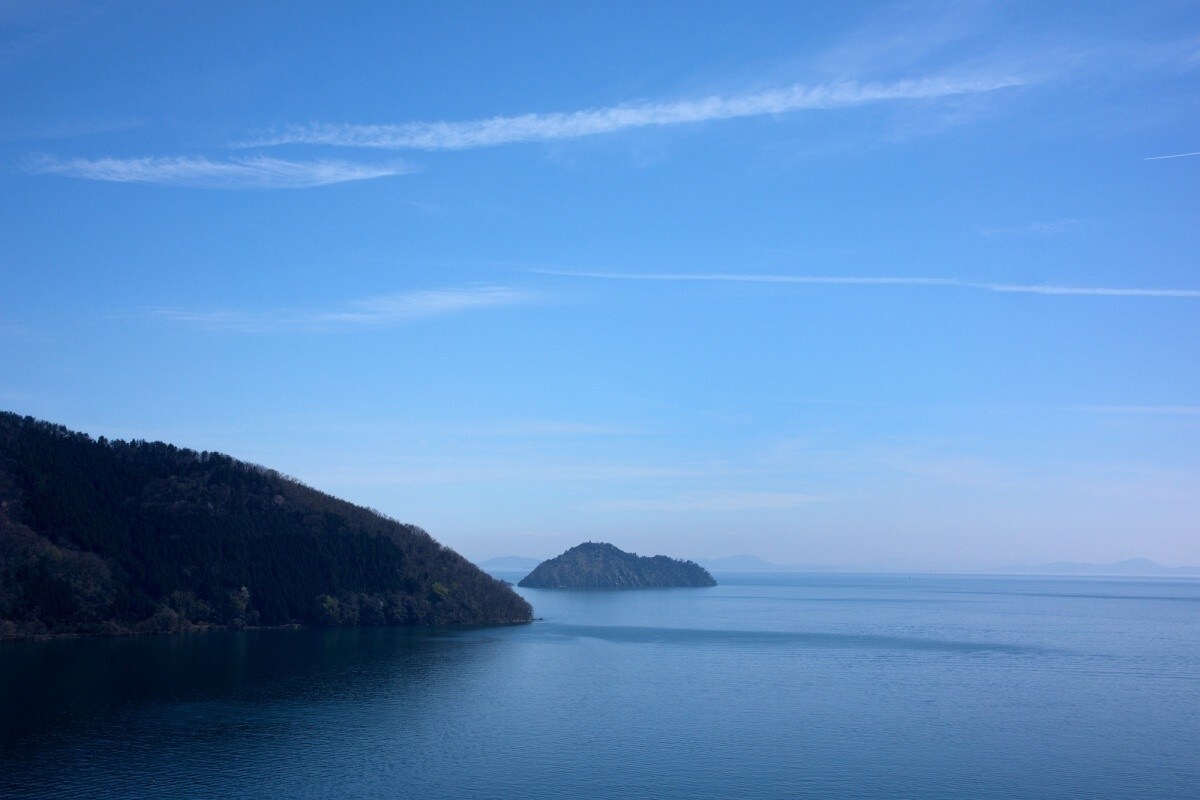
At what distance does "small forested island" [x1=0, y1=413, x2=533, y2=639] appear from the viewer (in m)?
99.8

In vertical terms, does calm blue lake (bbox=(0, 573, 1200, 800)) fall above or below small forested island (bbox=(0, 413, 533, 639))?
below

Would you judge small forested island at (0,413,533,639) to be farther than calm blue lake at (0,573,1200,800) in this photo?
Yes

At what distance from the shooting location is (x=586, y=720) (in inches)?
2426

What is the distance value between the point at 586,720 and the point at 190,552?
72.7 m

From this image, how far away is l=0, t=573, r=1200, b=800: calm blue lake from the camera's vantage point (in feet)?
150

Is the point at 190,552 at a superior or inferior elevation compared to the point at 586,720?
superior

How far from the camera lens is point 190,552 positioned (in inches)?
4528

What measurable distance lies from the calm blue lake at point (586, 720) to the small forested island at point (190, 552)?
768 cm

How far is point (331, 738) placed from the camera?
179 feet

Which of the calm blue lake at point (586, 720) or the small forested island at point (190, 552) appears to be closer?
the calm blue lake at point (586, 720)

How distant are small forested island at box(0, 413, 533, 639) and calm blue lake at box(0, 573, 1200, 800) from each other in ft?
25.2

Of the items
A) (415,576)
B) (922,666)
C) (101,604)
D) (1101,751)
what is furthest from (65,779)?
(415,576)

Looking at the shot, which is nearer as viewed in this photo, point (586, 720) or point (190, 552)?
point (586, 720)

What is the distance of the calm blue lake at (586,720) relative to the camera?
4581 cm
